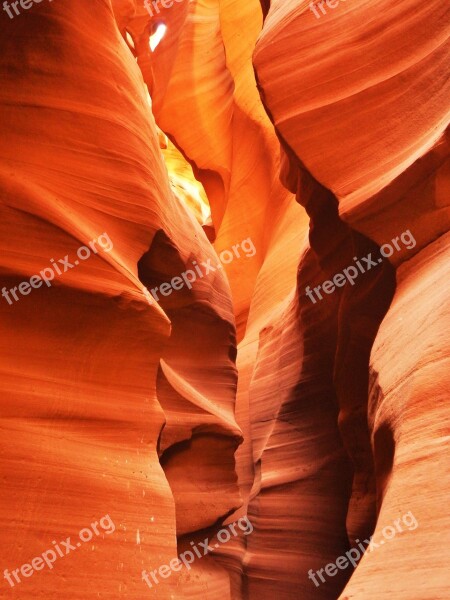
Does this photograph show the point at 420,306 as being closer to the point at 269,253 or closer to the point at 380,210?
the point at 380,210

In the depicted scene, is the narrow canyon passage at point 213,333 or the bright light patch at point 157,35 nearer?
the narrow canyon passage at point 213,333

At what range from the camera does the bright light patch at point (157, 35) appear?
1344 centimetres

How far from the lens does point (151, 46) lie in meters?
13.5

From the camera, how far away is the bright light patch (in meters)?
13.4

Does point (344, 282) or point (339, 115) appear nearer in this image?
point (339, 115)

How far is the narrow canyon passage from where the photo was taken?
3.14m

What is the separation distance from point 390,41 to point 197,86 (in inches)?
313

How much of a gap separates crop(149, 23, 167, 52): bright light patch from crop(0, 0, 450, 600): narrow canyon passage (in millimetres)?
8262

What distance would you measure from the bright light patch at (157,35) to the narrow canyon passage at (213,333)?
8262mm

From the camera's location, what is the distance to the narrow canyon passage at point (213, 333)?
3.14 meters

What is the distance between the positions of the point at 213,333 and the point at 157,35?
30.6 feet

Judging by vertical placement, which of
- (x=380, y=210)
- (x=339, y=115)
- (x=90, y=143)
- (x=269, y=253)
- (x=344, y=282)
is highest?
(x=90, y=143)

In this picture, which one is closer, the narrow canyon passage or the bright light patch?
the narrow canyon passage

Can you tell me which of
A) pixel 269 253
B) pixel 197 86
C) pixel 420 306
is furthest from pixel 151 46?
pixel 420 306
